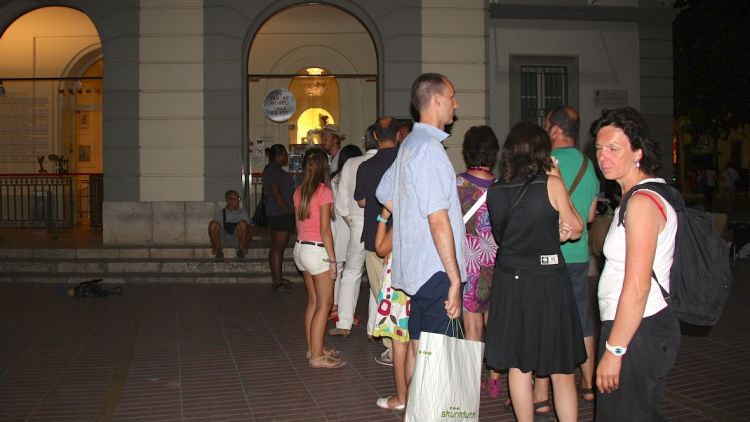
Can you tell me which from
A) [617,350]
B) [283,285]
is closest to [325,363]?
[617,350]

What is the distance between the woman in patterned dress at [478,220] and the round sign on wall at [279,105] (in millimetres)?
12163

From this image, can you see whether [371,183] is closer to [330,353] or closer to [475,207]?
[475,207]

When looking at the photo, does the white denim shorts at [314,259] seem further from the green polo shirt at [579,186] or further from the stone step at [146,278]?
the stone step at [146,278]

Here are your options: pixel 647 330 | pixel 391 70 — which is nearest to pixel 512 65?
pixel 391 70

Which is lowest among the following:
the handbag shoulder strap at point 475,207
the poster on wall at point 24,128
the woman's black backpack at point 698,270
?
the woman's black backpack at point 698,270

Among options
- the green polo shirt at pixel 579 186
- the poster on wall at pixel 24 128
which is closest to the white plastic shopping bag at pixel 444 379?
the green polo shirt at pixel 579 186

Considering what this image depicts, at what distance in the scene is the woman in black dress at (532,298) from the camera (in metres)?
4.38

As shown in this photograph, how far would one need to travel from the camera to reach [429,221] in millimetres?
4449

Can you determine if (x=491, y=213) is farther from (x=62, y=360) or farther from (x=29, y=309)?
(x=29, y=309)

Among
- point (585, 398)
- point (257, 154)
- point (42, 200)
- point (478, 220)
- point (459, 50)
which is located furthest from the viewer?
point (257, 154)

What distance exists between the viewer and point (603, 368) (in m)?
3.33

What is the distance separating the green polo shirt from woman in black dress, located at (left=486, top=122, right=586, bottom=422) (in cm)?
94

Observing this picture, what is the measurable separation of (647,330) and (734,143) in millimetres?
55562

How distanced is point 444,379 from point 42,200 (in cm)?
1412
